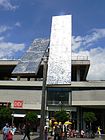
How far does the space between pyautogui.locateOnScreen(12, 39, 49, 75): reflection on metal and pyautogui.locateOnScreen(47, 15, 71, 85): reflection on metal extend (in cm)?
256

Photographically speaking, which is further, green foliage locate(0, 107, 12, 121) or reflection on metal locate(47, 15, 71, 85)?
reflection on metal locate(47, 15, 71, 85)

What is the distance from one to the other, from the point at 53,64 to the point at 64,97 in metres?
7.56

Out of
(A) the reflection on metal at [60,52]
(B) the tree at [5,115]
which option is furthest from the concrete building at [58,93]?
(B) the tree at [5,115]

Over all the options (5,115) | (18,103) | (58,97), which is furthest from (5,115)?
(58,97)

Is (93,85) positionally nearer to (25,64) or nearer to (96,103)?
(96,103)

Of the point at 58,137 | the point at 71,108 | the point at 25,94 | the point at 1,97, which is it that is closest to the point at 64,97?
the point at 71,108

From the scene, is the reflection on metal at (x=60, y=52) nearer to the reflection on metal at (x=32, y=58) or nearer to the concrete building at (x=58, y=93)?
the concrete building at (x=58, y=93)

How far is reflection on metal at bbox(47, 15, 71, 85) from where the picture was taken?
67.1 metres

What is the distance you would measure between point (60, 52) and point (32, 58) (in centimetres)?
714

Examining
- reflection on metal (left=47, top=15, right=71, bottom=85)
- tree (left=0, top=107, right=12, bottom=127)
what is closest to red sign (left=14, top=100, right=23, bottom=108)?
reflection on metal (left=47, top=15, right=71, bottom=85)

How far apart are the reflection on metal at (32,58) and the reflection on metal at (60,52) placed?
2564 mm

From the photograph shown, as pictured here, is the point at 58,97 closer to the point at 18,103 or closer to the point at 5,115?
the point at 18,103

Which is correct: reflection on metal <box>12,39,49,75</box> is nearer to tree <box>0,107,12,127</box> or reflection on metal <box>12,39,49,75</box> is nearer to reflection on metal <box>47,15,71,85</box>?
reflection on metal <box>47,15,71,85</box>

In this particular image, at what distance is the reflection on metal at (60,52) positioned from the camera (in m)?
67.1
